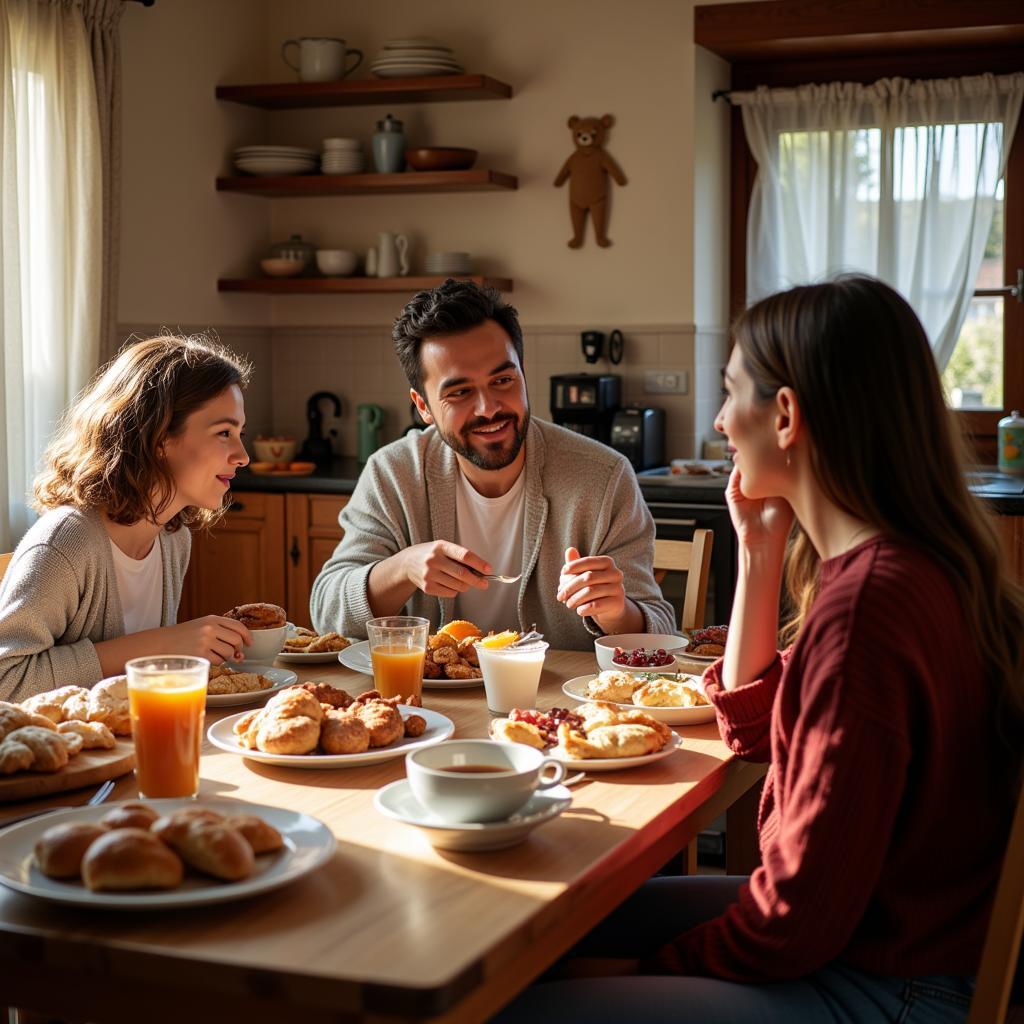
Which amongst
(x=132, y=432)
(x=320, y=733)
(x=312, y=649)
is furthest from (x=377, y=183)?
(x=320, y=733)

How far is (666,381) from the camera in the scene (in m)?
4.59

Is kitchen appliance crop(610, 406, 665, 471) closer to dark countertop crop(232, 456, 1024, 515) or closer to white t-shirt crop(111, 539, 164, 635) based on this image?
dark countertop crop(232, 456, 1024, 515)

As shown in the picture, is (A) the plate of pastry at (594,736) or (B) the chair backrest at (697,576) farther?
(B) the chair backrest at (697,576)

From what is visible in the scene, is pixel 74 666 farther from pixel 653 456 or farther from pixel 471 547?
pixel 653 456

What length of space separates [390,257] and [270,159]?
529mm

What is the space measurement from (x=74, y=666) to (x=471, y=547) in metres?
0.95

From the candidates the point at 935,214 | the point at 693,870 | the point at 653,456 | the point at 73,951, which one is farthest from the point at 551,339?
the point at 73,951

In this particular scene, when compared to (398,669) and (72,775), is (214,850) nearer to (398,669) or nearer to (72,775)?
(72,775)

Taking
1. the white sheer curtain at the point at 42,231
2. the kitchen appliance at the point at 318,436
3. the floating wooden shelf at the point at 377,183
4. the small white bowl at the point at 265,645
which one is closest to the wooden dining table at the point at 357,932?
the small white bowl at the point at 265,645

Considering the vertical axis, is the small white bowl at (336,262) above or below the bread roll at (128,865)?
above

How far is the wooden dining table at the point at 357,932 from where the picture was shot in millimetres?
1056

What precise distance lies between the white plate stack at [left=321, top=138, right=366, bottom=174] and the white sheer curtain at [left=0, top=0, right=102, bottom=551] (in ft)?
3.31

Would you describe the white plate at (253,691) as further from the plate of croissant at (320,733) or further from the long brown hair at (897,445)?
the long brown hair at (897,445)

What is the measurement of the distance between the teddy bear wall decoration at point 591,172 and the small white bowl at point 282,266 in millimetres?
985
